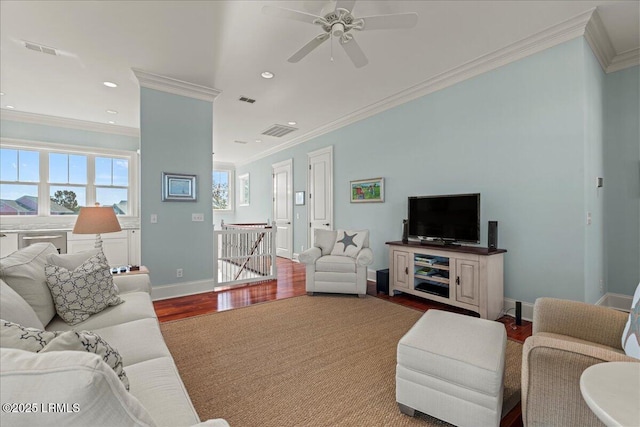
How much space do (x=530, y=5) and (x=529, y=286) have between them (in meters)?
2.64

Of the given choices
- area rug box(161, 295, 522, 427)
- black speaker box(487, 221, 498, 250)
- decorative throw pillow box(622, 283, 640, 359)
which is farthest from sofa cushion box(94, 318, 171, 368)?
black speaker box(487, 221, 498, 250)

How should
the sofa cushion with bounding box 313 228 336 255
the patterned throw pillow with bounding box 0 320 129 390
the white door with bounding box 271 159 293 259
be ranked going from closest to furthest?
the patterned throw pillow with bounding box 0 320 129 390 < the sofa cushion with bounding box 313 228 336 255 < the white door with bounding box 271 159 293 259

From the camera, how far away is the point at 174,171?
396 centimetres

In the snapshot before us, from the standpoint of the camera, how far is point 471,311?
3.28 metres

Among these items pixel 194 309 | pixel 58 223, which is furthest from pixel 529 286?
pixel 58 223

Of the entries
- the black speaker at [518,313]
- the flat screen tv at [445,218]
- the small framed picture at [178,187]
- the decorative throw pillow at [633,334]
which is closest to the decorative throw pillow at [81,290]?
the small framed picture at [178,187]

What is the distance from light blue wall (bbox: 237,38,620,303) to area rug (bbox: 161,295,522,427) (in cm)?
110

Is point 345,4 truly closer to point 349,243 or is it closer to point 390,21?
point 390,21

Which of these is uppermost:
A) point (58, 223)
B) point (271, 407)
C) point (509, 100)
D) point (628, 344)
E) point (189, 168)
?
point (509, 100)

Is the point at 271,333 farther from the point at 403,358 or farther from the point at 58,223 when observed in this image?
the point at 58,223

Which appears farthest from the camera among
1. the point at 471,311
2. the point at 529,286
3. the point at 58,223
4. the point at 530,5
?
the point at 58,223

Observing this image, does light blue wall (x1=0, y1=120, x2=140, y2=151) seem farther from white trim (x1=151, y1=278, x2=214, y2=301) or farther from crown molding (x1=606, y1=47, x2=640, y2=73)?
crown molding (x1=606, y1=47, x2=640, y2=73)

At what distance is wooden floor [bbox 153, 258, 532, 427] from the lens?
303cm

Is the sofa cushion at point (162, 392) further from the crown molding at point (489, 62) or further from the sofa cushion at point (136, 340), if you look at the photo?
the crown molding at point (489, 62)
